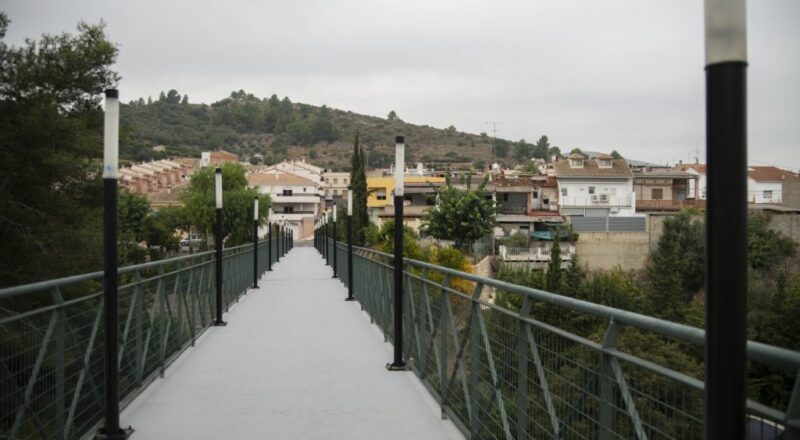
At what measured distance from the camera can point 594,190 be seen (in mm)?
59406

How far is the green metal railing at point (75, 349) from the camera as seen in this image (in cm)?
344

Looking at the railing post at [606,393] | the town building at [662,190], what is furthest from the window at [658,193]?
the railing post at [606,393]

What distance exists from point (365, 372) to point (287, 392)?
1.05m

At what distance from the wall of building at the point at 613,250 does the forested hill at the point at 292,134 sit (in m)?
88.1

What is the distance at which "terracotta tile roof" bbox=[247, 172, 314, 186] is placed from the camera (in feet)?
288

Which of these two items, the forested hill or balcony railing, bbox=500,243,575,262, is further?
the forested hill

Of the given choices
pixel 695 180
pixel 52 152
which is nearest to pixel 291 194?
pixel 695 180

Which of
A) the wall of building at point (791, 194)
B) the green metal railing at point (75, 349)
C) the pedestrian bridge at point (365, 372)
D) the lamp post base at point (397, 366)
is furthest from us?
the wall of building at point (791, 194)

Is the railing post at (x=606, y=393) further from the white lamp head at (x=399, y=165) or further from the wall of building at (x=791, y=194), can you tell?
the wall of building at (x=791, y=194)

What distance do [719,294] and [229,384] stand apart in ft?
16.6

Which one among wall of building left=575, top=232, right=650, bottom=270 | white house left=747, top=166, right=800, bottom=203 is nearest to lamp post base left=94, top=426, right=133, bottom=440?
wall of building left=575, top=232, right=650, bottom=270

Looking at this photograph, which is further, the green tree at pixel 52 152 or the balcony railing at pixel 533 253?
the balcony railing at pixel 533 253

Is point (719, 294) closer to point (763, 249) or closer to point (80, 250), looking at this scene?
point (80, 250)

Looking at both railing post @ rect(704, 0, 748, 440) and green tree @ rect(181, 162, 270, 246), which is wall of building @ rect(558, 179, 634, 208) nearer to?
green tree @ rect(181, 162, 270, 246)
